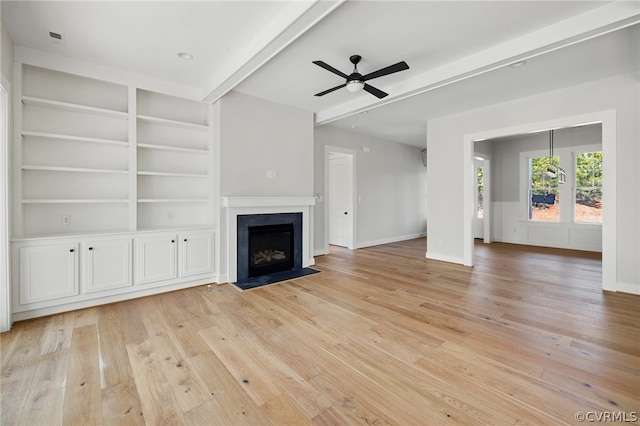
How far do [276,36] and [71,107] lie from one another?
8.74ft

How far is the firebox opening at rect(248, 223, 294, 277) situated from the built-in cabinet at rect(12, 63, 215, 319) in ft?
2.04

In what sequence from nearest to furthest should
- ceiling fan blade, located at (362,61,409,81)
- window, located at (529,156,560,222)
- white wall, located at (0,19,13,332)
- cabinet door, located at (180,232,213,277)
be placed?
white wall, located at (0,19,13,332) < ceiling fan blade, located at (362,61,409,81) < cabinet door, located at (180,232,213,277) < window, located at (529,156,560,222)

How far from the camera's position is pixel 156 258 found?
3.64 m

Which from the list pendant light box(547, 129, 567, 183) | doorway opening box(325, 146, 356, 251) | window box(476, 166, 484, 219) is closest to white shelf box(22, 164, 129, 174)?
doorway opening box(325, 146, 356, 251)

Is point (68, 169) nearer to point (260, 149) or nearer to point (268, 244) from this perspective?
point (260, 149)

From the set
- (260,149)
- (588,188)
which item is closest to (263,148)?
(260,149)

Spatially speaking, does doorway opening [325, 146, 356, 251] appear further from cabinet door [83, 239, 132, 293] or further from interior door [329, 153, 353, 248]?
cabinet door [83, 239, 132, 293]

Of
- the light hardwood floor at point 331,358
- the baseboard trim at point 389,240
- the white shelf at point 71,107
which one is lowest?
the light hardwood floor at point 331,358

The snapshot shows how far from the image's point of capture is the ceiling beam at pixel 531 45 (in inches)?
94.3

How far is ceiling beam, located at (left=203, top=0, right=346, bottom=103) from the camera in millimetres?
2172

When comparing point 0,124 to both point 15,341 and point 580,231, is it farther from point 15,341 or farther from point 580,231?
point 580,231

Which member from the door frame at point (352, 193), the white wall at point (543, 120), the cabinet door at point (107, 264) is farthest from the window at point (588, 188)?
the cabinet door at point (107, 264)

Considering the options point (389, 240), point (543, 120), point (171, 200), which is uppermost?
point (543, 120)

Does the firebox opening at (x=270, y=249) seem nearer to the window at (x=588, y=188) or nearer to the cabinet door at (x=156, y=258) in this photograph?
the cabinet door at (x=156, y=258)
